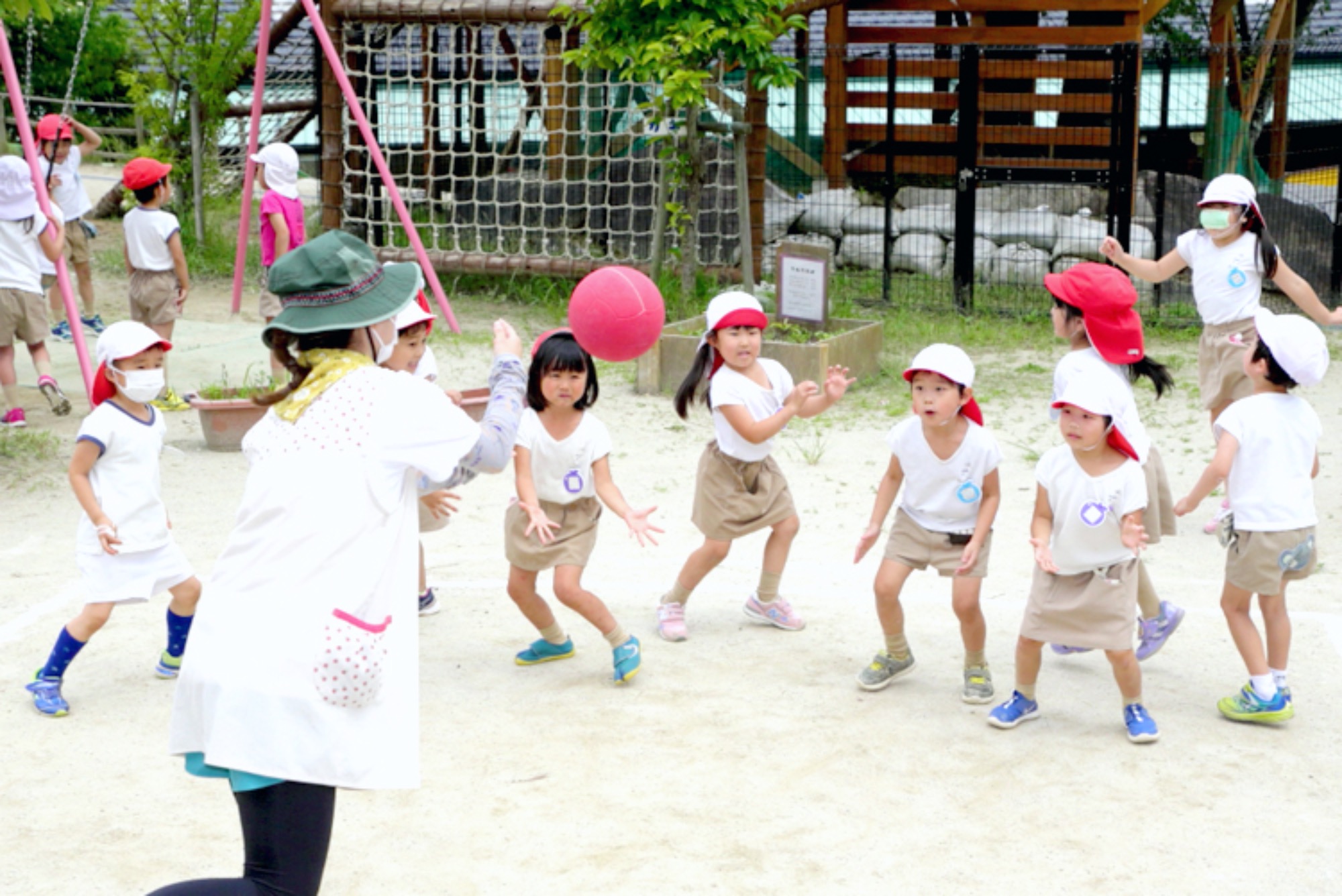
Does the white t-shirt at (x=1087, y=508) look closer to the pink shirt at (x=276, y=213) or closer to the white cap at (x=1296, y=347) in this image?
the white cap at (x=1296, y=347)

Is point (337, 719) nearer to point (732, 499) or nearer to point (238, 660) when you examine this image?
point (238, 660)

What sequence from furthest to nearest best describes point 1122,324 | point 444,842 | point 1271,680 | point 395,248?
1. point 395,248
2. point 1122,324
3. point 1271,680
4. point 444,842

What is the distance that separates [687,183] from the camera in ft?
38.6

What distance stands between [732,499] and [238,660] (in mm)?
2930

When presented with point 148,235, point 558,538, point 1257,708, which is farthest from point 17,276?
point 1257,708

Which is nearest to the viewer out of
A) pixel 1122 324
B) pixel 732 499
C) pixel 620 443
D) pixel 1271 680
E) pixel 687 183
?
pixel 1271 680

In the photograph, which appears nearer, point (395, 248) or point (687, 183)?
point (687, 183)

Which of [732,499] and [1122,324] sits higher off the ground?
[1122,324]

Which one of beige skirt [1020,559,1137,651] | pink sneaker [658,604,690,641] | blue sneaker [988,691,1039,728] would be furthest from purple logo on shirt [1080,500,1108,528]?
pink sneaker [658,604,690,641]

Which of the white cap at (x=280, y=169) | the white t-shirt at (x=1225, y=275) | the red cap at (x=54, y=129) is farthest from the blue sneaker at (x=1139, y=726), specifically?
the red cap at (x=54, y=129)

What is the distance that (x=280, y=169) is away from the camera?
9.39 meters

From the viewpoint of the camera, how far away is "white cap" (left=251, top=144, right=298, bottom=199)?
368 inches

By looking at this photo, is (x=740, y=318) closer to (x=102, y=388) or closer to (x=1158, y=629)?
(x=1158, y=629)

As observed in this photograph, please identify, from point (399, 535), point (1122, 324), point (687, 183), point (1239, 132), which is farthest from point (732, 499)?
point (1239, 132)
